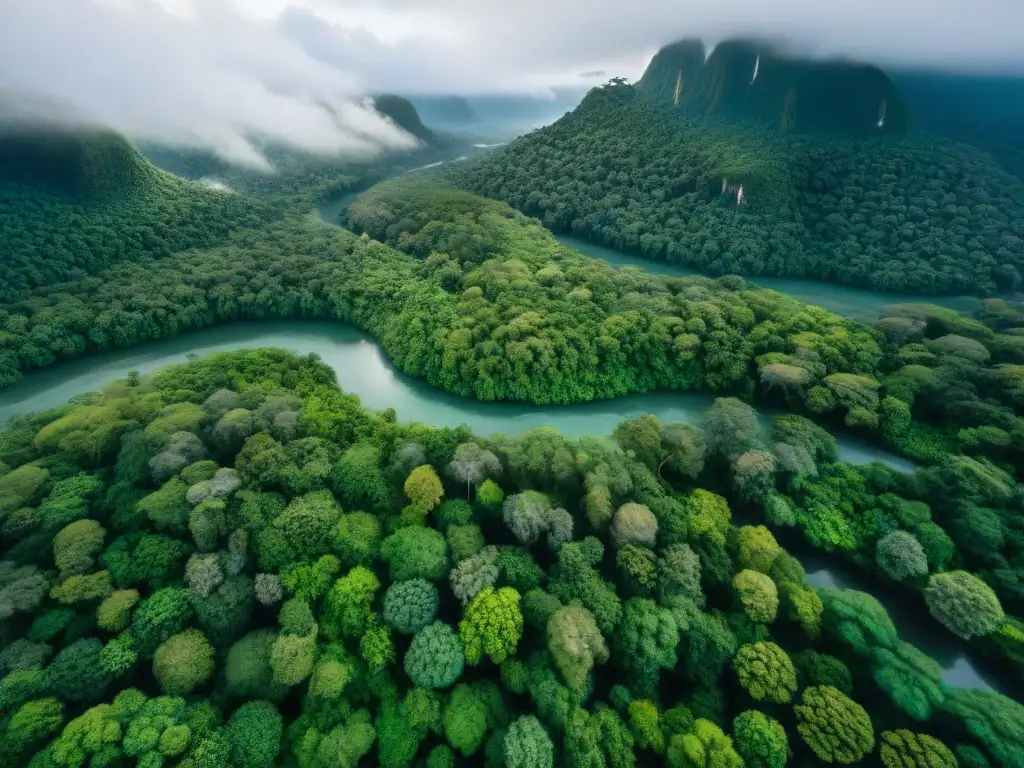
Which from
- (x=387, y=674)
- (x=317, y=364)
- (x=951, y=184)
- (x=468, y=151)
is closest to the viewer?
(x=387, y=674)

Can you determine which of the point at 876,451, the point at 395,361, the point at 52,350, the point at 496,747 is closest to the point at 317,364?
the point at 395,361

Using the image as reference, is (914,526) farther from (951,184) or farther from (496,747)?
(951,184)

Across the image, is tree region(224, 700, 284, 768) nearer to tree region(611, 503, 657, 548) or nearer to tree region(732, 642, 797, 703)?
tree region(611, 503, 657, 548)

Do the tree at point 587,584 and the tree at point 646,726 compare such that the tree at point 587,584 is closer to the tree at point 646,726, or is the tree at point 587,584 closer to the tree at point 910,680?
the tree at point 646,726

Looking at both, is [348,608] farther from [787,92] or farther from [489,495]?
[787,92]

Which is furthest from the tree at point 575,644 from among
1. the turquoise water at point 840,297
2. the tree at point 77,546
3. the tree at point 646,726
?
the turquoise water at point 840,297

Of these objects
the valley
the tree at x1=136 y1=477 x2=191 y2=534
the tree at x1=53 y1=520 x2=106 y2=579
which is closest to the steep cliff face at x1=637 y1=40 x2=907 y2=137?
the valley

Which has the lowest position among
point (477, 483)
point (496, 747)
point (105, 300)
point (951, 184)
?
point (496, 747)

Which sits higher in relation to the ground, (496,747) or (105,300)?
(105,300)
